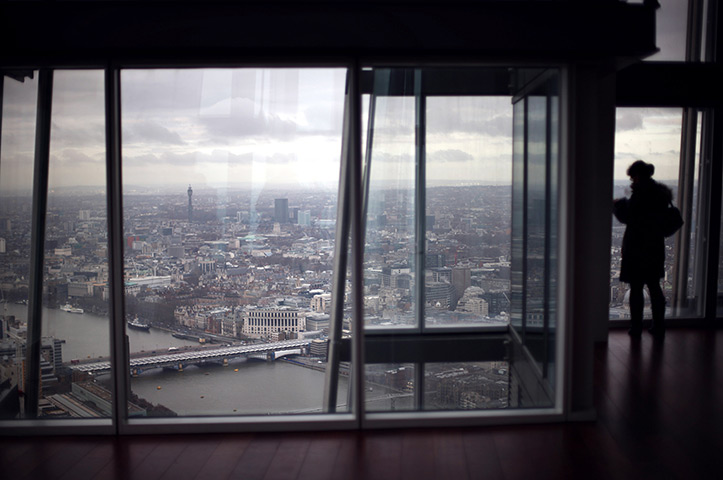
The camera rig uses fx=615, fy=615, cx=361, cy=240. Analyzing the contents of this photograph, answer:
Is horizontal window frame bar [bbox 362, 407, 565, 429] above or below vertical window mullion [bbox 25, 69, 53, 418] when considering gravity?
below

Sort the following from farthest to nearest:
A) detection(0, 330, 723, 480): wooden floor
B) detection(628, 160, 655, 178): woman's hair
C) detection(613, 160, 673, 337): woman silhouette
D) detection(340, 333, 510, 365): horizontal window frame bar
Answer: detection(613, 160, 673, 337): woman silhouette → detection(628, 160, 655, 178): woman's hair → detection(340, 333, 510, 365): horizontal window frame bar → detection(0, 330, 723, 480): wooden floor

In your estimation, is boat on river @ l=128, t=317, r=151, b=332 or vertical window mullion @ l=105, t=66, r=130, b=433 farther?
boat on river @ l=128, t=317, r=151, b=332

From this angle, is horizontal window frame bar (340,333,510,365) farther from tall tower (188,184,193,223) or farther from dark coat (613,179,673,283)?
dark coat (613,179,673,283)

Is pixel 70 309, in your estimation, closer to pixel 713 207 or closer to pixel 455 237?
pixel 455 237

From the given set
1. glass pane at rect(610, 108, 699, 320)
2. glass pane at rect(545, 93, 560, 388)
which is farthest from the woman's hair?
glass pane at rect(545, 93, 560, 388)

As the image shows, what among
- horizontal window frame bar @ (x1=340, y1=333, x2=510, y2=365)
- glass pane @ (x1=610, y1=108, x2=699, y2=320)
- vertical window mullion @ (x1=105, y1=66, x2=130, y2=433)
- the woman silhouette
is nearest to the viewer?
vertical window mullion @ (x1=105, y1=66, x2=130, y2=433)

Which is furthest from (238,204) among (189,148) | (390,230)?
(390,230)

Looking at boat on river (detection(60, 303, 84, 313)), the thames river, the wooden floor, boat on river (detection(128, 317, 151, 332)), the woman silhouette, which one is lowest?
the wooden floor
